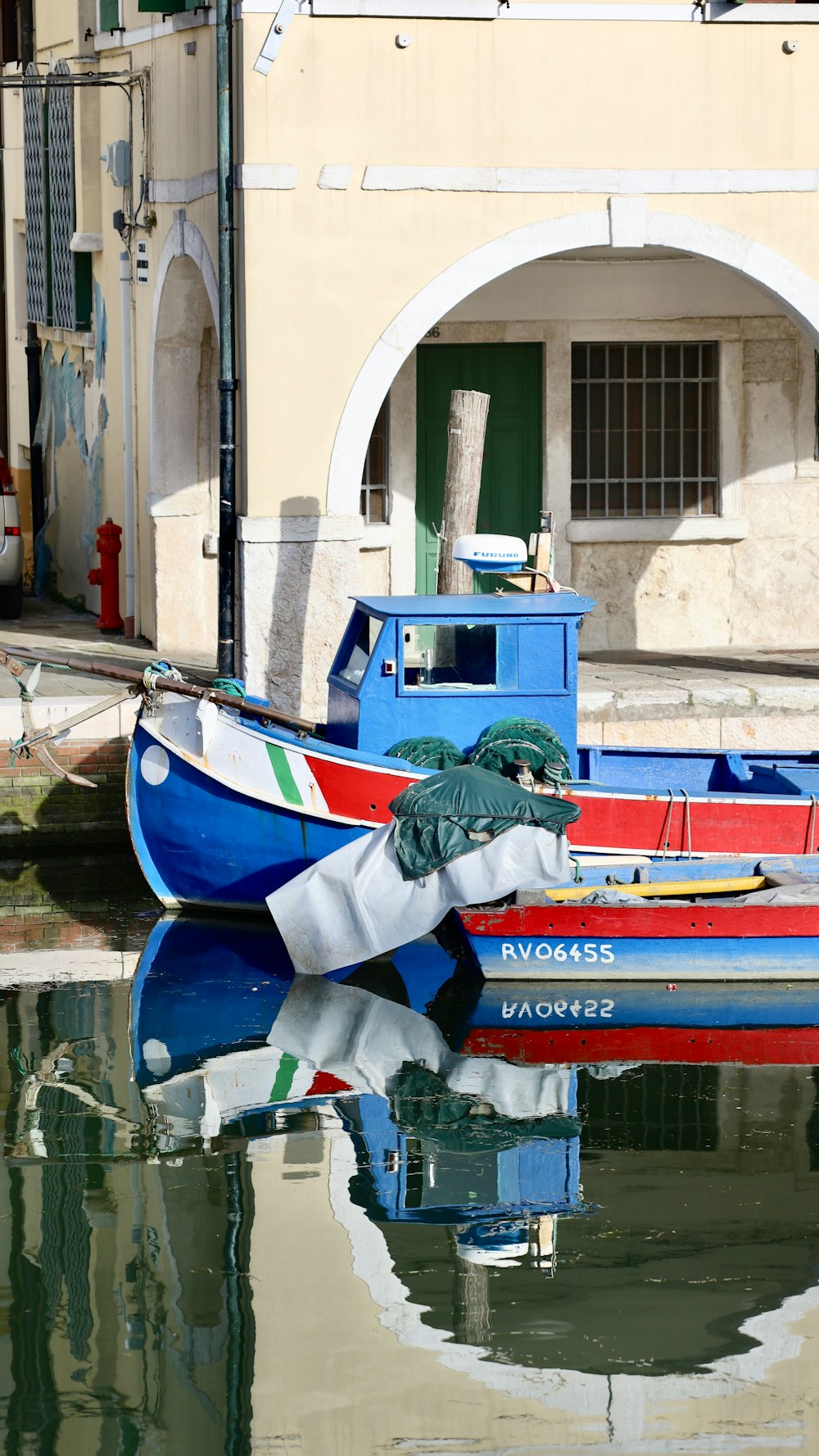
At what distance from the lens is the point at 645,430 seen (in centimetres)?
1538

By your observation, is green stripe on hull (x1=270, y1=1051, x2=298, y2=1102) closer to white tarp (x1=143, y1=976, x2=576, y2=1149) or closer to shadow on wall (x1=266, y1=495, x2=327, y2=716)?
white tarp (x1=143, y1=976, x2=576, y2=1149)

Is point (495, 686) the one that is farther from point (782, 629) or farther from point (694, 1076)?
point (782, 629)


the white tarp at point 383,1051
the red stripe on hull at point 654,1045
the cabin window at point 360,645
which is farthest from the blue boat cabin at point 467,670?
the red stripe on hull at point 654,1045

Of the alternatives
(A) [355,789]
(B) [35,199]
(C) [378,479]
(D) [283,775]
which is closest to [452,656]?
(A) [355,789]

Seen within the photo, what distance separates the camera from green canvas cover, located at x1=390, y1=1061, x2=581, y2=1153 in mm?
8391

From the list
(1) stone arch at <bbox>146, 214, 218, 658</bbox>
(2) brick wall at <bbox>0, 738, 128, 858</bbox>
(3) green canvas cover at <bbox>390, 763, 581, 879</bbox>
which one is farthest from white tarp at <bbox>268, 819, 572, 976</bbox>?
(1) stone arch at <bbox>146, 214, 218, 658</bbox>

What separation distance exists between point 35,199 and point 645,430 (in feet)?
22.1

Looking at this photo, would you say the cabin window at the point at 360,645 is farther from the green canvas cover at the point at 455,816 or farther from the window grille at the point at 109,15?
the window grille at the point at 109,15

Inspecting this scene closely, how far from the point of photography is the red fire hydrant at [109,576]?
15891 mm

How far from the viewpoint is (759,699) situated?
1307cm

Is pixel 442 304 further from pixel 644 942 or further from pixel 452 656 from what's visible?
pixel 644 942

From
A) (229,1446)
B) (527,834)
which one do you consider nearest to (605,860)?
(527,834)

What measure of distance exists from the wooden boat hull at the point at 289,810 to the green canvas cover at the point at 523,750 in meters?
0.27

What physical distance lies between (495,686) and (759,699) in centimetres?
254
